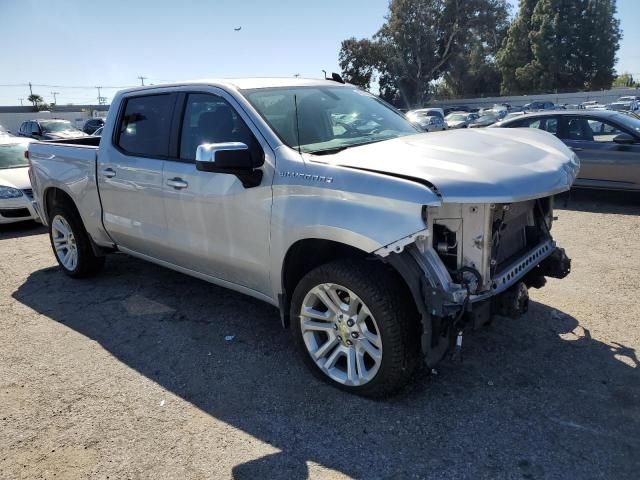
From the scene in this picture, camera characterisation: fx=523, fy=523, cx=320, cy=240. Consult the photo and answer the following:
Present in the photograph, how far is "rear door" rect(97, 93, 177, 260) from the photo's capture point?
14.0 ft

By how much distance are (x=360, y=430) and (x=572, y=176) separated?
6.60 feet

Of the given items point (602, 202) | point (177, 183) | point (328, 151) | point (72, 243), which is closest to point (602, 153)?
point (602, 202)

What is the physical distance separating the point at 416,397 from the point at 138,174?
9.35ft

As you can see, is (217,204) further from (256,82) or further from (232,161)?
(256,82)

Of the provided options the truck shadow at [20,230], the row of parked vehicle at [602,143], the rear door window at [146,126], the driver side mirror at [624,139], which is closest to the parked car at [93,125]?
the truck shadow at [20,230]

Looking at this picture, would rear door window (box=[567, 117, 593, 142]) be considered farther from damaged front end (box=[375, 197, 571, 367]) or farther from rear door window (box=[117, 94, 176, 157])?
rear door window (box=[117, 94, 176, 157])

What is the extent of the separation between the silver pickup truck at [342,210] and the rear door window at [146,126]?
0.02 meters

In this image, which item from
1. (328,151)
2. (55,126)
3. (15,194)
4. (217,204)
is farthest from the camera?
Result: (55,126)

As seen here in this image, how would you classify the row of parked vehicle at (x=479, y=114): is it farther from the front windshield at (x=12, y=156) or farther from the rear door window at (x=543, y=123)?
the front windshield at (x=12, y=156)

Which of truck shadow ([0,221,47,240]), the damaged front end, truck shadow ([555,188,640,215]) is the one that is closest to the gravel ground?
the damaged front end

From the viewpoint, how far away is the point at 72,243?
5.65 metres

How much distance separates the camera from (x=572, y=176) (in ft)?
10.7

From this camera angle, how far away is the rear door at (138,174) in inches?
168

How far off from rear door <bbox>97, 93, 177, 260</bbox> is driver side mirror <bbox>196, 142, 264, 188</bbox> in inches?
41.4
